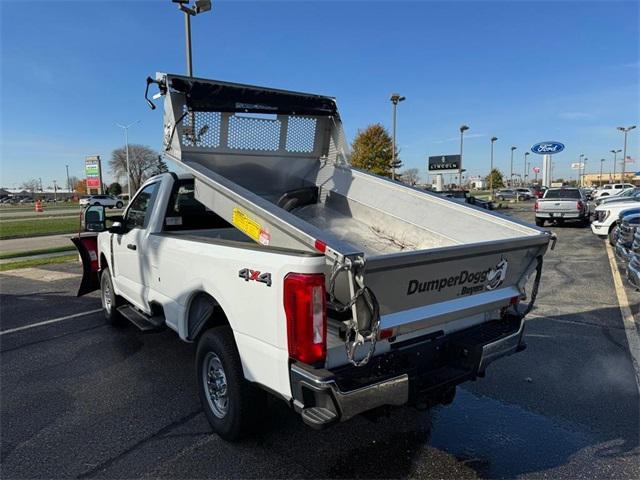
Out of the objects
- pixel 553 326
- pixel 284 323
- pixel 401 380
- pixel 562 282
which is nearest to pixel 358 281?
pixel 284 323

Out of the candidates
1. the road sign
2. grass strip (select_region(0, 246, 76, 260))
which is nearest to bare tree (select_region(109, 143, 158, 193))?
the road sign

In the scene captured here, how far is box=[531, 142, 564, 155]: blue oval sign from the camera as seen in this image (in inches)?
1658

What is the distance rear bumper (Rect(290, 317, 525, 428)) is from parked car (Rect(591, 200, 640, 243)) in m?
11.6

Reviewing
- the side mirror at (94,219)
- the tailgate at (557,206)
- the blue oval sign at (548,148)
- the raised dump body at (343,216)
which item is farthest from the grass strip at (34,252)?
the blue oval sign at (548,148)

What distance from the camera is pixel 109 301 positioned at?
20.0ft

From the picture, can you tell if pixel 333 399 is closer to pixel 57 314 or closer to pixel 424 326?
pixel 424 326

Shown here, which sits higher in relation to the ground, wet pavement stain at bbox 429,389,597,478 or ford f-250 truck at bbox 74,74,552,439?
ford f-250 truck at bbox 74,74,552,439

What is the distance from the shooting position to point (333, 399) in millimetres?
2383

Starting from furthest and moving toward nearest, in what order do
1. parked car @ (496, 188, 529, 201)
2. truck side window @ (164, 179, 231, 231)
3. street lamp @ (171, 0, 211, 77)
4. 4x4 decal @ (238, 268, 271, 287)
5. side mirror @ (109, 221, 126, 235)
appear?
1. parked car @ (496, 188, 529, 201)
2. street lamp @ (171, 0, 211, 77)
3. side mirror @ (109, 221, 126, 235)
4. truck side window @ (164, 179, 231, 231)
5. 4x4 decal @ (238, 268, 271, 287)

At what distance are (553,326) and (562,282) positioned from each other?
10.4ft

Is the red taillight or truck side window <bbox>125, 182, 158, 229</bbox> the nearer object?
the red taillight

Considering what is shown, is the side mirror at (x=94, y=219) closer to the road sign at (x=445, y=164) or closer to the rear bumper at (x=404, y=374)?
the rear bumper at (x=404, y=374)

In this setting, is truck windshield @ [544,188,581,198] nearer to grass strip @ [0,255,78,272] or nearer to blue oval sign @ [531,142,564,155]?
grass strip @ [0,255,78,272]

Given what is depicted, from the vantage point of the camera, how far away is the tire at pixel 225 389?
9.95 ft
